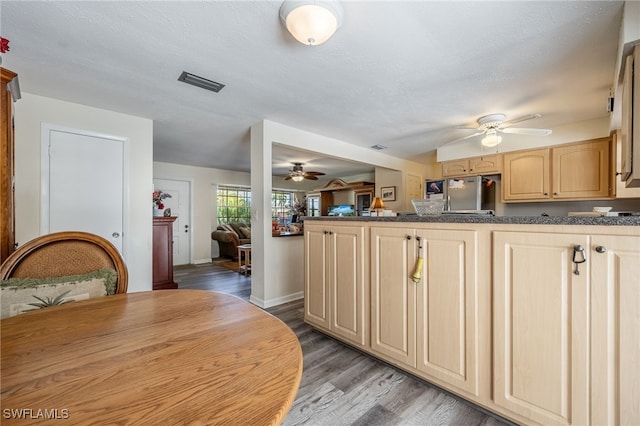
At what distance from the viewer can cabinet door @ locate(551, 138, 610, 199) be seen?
3395 millimetres

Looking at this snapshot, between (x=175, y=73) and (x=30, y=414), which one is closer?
(x=30, y=414)

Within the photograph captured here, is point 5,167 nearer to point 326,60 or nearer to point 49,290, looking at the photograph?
point 49,290

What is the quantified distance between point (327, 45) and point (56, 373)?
2091 mm

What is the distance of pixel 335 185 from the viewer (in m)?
7.87

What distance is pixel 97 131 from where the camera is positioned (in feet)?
9.78

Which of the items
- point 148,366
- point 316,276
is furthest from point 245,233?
point 148,366

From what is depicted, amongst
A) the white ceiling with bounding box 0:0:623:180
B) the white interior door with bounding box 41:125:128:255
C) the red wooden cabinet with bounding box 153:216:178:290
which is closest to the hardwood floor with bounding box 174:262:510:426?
the white ceiling with bounding box 0:0:623:180

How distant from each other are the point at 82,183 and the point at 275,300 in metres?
2.52

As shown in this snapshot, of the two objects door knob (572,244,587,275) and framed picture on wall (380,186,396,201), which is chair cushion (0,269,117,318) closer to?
door knob (572,244,587,275)

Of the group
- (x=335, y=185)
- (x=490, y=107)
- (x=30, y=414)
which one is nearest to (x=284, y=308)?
(x=30, y=414)

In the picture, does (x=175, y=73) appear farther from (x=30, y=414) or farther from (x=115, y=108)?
(x=30, y=414)

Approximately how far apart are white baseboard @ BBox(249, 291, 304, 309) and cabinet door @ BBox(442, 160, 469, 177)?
10.9 feet

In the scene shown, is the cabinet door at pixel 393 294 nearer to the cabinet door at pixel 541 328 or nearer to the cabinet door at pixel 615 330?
the cabinet door at pixel 541 328

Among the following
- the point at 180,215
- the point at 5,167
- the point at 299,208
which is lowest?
the point at 180,215
